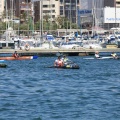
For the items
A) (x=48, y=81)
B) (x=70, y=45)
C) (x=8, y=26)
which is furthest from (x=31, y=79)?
(x=8, y=26)

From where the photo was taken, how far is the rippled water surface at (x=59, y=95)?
4381cm

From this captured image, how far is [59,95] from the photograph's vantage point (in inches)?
2063

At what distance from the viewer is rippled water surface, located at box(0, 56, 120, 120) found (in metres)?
43.8

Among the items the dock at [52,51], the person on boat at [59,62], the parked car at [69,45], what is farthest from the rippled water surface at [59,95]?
the parked car at [69,45]

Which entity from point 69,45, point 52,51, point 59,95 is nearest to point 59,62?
point 59,95

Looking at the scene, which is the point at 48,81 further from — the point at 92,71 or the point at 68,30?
the point at 68,30

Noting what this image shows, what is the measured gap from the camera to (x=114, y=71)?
8119 cm

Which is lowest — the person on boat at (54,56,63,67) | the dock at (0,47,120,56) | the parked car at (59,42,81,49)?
the dock at (0,47,120,56)

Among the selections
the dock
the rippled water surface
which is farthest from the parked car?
the rippled water surface

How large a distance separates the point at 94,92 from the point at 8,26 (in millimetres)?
106059

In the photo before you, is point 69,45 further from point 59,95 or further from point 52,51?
point 59,95

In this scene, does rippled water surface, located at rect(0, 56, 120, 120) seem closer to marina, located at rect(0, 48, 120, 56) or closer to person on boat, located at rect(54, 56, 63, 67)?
person on boat, located at rect(54, 56, 63, 67)

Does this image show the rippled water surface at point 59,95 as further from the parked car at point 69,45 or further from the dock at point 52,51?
the parked car at point 69,45

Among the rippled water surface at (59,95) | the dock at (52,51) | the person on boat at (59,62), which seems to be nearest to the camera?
the rippled water surface at (59,95)
